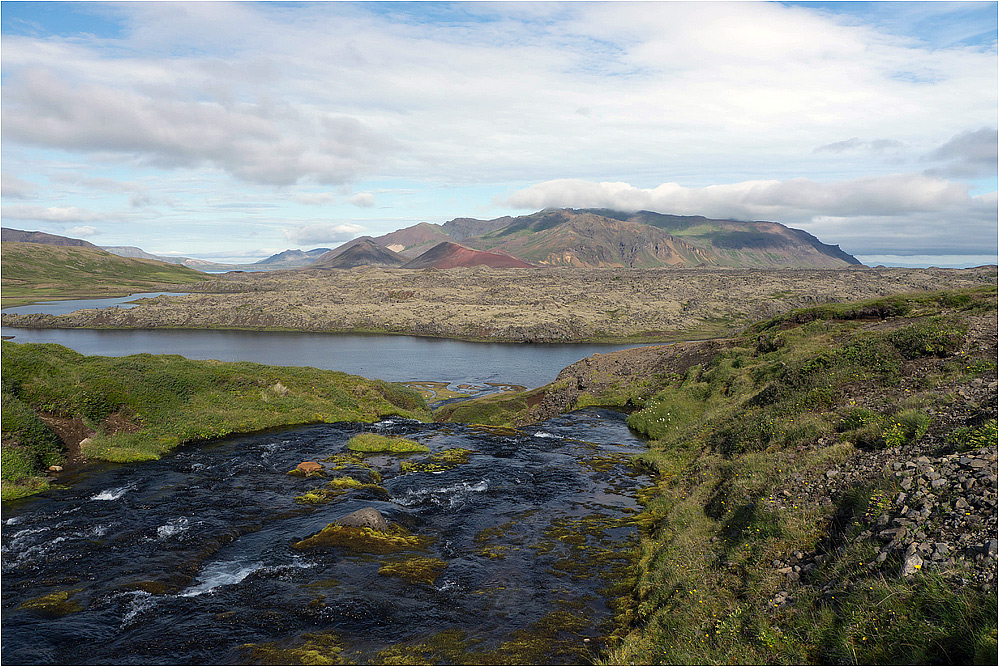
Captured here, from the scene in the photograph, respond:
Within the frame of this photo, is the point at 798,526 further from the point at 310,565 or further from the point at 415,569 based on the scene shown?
the point at 310,565

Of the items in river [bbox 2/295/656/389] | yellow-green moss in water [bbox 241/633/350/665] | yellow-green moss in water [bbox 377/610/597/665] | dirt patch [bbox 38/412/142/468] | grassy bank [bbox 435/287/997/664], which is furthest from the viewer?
river [bbox 2/295/656/389]

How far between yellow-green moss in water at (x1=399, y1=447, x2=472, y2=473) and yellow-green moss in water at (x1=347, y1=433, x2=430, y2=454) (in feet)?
6.34

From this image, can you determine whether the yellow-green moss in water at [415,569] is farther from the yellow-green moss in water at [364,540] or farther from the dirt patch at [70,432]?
the dirt patch at [70,432]

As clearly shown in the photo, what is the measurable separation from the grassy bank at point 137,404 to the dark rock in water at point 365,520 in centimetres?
1695

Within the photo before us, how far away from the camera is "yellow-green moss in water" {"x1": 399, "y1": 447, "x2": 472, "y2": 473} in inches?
1282

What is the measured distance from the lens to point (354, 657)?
49.1 feet

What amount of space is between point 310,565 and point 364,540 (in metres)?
2.47

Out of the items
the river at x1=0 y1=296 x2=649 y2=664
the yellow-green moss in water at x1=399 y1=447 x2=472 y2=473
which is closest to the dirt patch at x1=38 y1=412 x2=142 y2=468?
the river at x1=0 y1=296 x2=649 y2=664

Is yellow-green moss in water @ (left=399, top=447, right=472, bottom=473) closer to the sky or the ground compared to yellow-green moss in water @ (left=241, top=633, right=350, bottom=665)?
closer to the ground

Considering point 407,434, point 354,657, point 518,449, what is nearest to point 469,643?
point 354,657

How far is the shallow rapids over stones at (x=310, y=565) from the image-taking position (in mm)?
15609

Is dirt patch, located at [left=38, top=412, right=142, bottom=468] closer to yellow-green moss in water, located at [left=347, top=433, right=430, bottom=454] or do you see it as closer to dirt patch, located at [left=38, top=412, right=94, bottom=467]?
dirt patch, located at [left=38, top=412, right=94, bottom=467]

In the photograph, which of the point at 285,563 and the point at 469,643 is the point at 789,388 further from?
the point at 285,563

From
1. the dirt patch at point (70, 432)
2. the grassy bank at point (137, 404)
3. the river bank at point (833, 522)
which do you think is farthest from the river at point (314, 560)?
the grassy bank at point (137, 404)
